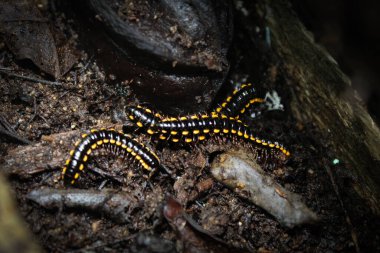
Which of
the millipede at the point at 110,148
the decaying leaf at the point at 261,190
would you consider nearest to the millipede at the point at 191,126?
the millipede at the point at 110,148

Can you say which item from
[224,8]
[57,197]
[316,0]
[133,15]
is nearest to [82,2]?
[133,15]

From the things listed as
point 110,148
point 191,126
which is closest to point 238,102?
point 191,126

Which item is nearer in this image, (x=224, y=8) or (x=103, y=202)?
(x=103, y=202)

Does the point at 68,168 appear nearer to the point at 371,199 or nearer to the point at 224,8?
the point at 224,8

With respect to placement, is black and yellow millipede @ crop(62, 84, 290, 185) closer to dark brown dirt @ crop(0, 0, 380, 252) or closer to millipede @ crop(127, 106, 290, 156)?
millipede @ crop(127, 106, 290, 156)

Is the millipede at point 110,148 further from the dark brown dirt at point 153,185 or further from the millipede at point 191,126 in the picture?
the millipede at point 191,126

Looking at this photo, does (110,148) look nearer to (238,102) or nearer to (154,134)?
(154,134)
